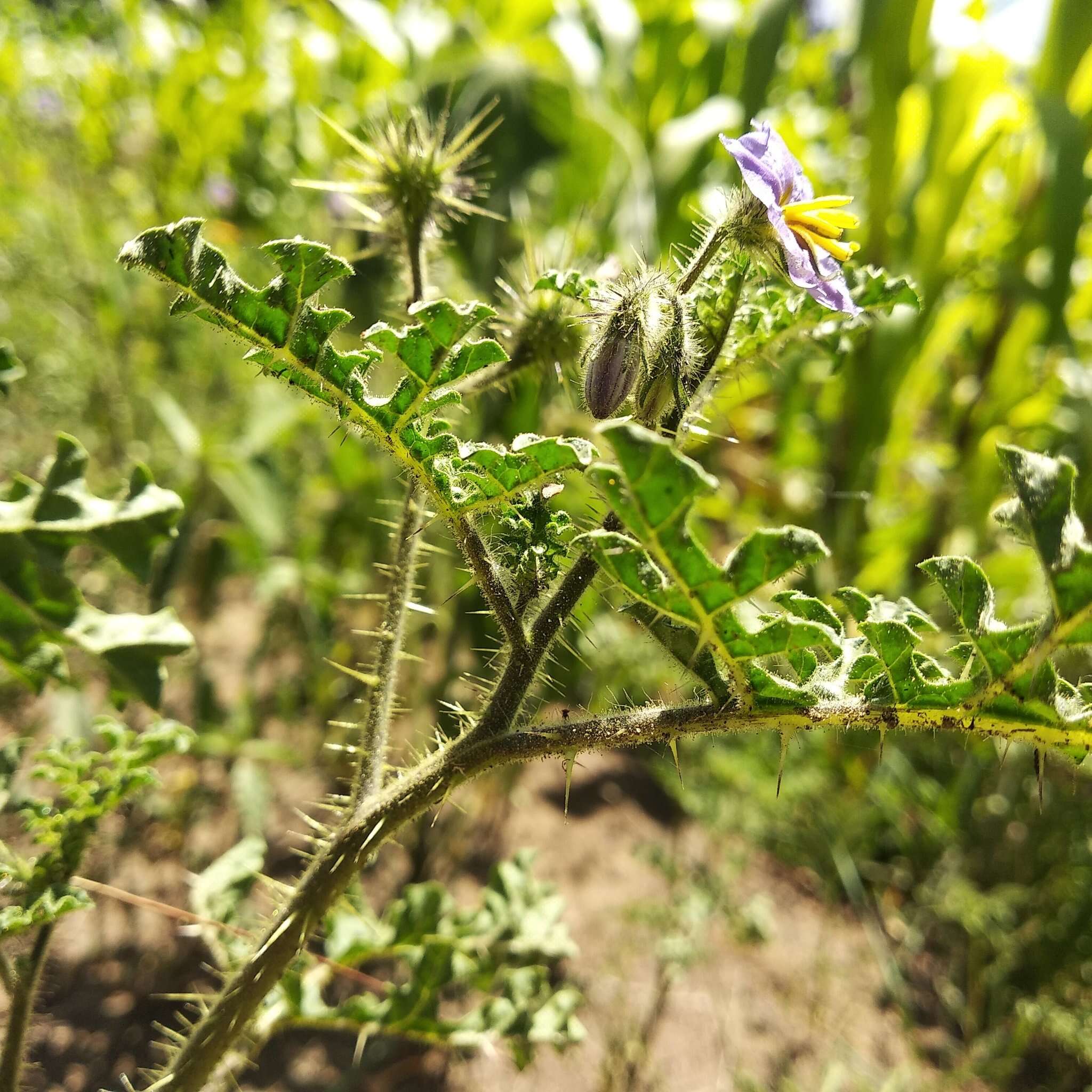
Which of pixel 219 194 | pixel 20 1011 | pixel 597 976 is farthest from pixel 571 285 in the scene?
pixel 219 194

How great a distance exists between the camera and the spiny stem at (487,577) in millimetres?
679

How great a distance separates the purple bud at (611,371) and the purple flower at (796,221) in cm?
Answer: 16

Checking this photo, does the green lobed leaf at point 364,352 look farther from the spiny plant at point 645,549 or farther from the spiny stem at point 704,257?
the spiny stem at point 704,257

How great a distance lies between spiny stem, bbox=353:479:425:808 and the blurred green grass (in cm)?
77

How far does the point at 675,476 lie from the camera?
0.52 meters

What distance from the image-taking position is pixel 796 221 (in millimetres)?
762

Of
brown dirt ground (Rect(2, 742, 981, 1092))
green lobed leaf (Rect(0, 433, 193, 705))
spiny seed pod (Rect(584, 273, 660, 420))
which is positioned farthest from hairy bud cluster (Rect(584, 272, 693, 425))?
brown dirt ground (Rect(2, 742, 981, 1092))

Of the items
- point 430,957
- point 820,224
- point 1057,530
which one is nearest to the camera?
point 1057,530

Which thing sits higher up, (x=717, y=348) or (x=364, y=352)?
(x=717, y=348)

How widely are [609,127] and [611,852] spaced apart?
1.95 metres

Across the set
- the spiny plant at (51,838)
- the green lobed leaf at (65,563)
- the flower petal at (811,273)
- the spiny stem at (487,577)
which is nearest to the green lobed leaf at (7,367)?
the green lobed leaf at (65,563)

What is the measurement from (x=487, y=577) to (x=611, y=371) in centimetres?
21

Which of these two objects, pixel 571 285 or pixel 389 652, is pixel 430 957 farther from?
pixel 571 285

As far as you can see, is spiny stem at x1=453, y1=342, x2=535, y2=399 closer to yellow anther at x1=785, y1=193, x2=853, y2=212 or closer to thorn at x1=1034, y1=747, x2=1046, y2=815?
yellow anther at x1=785, y1=193, x2=853, y2=212
